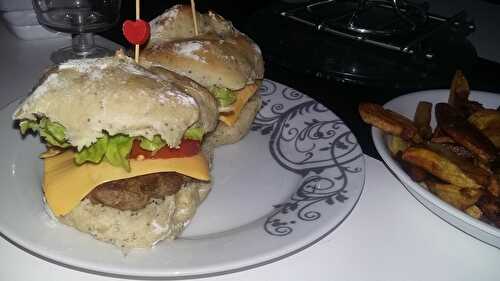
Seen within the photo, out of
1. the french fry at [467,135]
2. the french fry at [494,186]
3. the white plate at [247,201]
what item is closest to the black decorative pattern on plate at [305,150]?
the white plate at [247,201]

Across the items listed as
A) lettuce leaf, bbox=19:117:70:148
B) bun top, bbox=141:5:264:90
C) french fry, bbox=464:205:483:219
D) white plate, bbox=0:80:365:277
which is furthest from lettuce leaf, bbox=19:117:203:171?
french fry, bbox=464:205:483:219

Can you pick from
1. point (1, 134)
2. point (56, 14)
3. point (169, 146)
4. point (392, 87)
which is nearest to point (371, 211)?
point (169, 146)

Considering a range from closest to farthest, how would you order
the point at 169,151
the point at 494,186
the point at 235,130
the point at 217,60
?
the point at 494,186, the point at 169,151, the point at 217,60, the point at 235,130

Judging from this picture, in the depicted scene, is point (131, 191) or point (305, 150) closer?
point (131, 191)

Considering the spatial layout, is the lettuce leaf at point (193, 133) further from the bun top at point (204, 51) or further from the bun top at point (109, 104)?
the bun top at point (204, 51)

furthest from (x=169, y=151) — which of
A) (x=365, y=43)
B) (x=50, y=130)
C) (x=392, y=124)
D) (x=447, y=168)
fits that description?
(x=365, y=43)

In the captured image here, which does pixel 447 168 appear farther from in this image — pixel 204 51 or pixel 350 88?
pixel 350 88

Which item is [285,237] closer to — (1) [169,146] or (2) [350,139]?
(1) [169,146]
